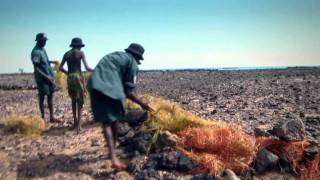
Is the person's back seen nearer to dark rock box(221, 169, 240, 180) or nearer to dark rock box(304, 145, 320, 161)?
dark rock box(221, 169, 240, 180)

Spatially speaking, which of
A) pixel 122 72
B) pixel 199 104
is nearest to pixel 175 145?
pixel 122 72

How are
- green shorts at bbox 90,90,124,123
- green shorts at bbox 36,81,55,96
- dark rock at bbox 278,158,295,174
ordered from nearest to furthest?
dark rock at bbox 278,158,295,174, green shorts at bbox 90,90,124,123, green shorts at bbox 36,81,55,96

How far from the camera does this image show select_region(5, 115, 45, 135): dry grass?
920 cm

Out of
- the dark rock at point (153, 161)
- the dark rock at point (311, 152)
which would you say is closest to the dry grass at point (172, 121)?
the dark rock at point (153, 161)

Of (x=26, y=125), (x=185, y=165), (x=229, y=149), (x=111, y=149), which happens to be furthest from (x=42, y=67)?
(x=229, y=149)

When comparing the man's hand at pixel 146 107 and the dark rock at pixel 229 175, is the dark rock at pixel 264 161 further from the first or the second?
the man's hand at pixel 146 107

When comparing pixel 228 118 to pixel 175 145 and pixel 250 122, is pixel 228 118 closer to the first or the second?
pixel 250 122

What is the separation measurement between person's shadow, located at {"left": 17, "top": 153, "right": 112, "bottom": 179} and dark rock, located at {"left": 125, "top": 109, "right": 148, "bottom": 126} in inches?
40.9

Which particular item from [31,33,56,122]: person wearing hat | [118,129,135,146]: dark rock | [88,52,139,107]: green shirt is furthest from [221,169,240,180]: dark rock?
[31,33,56,122]: person wearing hat

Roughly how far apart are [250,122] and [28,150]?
4.62 meters

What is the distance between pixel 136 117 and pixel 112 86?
1559 millimetres

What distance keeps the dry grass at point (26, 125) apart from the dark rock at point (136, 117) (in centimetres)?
226

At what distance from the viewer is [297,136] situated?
22.3 feet

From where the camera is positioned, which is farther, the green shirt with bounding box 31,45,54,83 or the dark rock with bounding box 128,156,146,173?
the green shirt with bounding box 31,45,54,83
